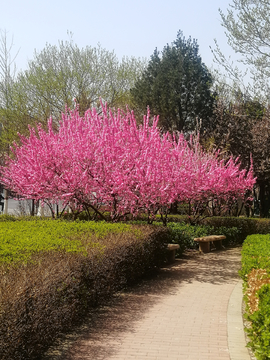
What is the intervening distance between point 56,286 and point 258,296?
238 centimetres

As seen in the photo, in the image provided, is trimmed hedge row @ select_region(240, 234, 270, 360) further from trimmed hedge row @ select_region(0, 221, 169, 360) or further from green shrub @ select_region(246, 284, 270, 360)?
trimmed hedge row @ select_region(0, 221, 169, 360)

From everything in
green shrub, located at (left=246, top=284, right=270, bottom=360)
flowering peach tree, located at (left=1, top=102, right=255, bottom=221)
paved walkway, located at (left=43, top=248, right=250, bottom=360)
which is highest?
flowering peach tree, located at (left=1, top=102, right=255, bottom=221)

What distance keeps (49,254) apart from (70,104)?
19.5m

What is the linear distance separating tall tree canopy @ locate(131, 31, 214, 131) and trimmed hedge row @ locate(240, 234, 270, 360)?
1670cm

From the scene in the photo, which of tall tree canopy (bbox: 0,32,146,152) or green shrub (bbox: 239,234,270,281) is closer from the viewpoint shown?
green shrub (bbox: 239,234,270,281)

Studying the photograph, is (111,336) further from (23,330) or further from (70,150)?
(70,150)

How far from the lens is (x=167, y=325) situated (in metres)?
6.14

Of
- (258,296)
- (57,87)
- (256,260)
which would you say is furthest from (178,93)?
(258,296)

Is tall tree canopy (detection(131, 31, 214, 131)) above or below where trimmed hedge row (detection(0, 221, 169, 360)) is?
above

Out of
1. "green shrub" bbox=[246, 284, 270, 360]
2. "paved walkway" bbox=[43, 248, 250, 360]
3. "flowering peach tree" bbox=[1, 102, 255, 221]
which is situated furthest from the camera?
"flowering peach tree" bbox=[1, 102, 255, 221]

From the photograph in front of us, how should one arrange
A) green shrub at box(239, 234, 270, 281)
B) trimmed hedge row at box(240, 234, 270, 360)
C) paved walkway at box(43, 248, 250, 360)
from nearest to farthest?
trimmed hedge row at box(240, 234, 270, 360) < paved walkway at box(43, 248, 250, 360) < green shrub at box(239, 234, 270, 281)

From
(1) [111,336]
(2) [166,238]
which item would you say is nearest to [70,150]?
(2) [166,238]

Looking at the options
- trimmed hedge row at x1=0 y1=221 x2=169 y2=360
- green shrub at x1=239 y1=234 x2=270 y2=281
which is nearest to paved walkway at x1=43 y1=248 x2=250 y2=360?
trimmed hedge row at x1=0 y1=221 x2=169 y2=360

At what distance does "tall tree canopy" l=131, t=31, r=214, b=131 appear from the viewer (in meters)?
24.9
